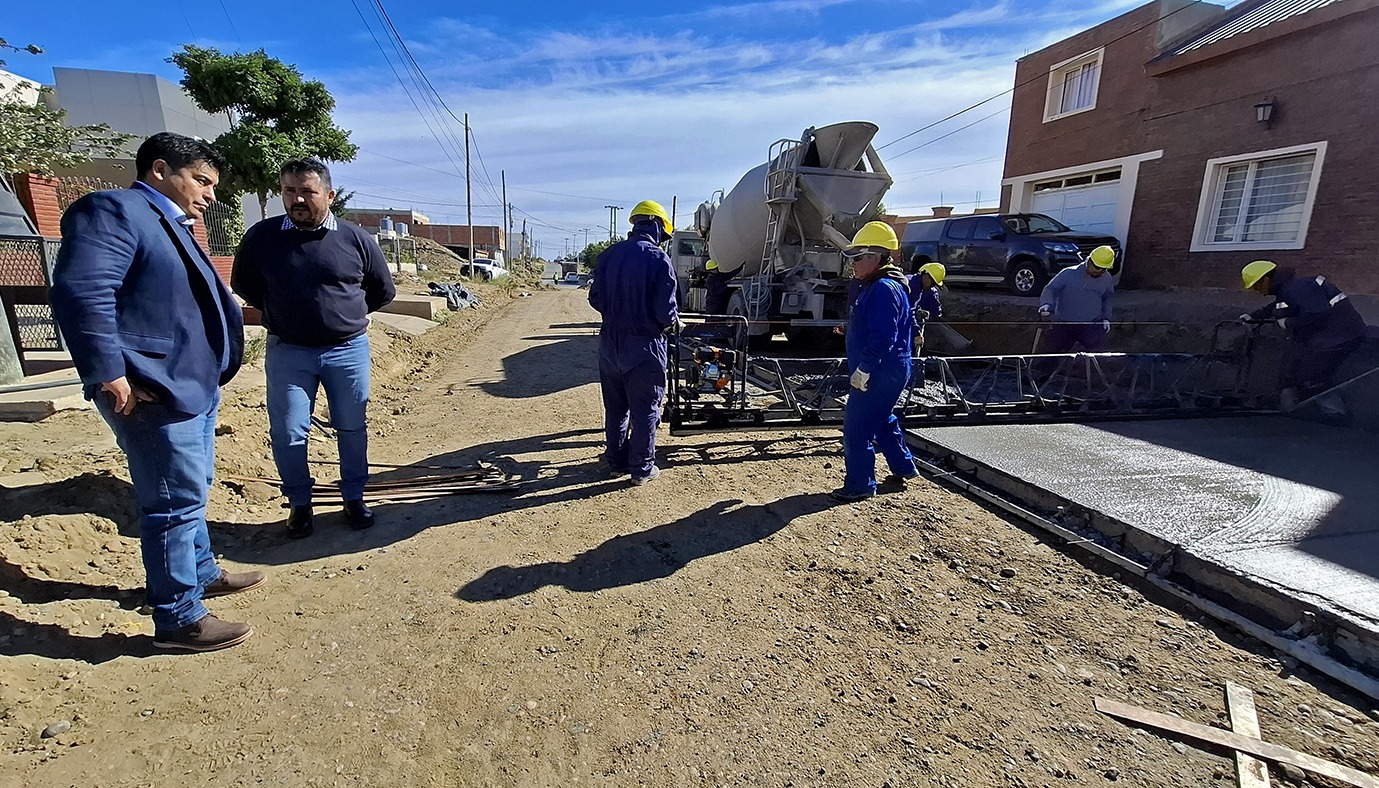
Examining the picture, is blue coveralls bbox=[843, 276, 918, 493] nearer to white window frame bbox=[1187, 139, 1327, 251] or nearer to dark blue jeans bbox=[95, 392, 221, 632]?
dark blue jeans bbox=[95, 392, 221, 632]

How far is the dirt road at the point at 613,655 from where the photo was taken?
79.3 inches

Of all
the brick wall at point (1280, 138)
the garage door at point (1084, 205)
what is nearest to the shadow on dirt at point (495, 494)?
the brick wall at point (1280, 138)

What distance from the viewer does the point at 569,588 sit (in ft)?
10.1

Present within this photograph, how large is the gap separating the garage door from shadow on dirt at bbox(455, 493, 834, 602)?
1307 cm

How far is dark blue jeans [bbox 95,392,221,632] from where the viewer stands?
233cm

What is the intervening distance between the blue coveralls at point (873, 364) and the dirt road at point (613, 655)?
30cm

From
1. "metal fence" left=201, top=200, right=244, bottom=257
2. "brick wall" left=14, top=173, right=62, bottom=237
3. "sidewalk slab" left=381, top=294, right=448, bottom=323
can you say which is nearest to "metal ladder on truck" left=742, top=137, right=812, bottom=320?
"sidewalk slab" left=381, top=294, right=448, bottom=323

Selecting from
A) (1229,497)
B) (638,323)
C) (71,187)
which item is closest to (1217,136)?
(1229,497)

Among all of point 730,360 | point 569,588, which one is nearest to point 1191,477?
point 730,360

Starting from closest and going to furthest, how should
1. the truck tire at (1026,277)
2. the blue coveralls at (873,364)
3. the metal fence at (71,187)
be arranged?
the blue coveralls at (873,364)
the metal fence at (71,187)
the truck tire at (1026,277)

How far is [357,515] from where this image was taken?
143 inches

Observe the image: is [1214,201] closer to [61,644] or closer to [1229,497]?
[1229,497]

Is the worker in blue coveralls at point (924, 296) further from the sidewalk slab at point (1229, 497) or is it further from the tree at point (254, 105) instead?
the tree at point (254, 105)

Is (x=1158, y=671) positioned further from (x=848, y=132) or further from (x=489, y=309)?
(x=489, y=309)
